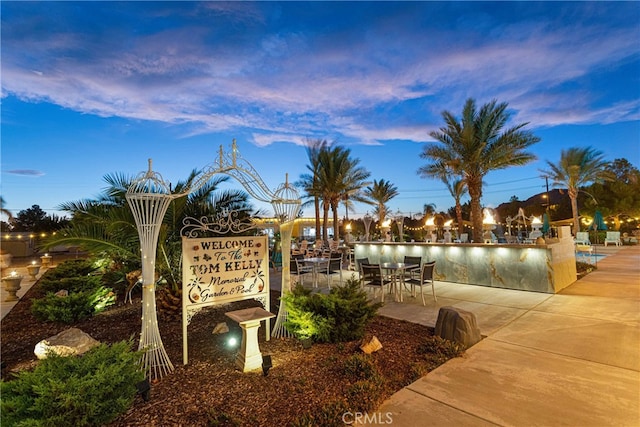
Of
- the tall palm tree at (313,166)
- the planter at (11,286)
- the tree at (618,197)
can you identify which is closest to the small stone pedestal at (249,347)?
the planter at (11,286)

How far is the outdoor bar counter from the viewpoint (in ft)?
21.9

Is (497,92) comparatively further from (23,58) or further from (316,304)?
(23,58)

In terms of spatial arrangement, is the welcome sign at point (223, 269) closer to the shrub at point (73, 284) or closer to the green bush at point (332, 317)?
the green bush at point (332, 317)

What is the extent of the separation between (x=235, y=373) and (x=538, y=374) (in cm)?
327

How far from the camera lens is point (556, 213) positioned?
32125mm

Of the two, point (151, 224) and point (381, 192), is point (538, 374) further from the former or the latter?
point (381, 192)

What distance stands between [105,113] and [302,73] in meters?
5.79

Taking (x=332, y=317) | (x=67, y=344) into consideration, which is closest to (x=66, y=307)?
(x=67, y=344)

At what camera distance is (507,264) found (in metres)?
7.20

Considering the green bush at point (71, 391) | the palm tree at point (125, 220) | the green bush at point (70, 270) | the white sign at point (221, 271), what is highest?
the palm tree at point (125, 220)

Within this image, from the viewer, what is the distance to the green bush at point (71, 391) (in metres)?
1.83

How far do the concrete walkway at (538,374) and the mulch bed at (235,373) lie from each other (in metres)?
0.37

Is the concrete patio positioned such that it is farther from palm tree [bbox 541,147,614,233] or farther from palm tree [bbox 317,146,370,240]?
palm tree [bbox 541,147,614,233]

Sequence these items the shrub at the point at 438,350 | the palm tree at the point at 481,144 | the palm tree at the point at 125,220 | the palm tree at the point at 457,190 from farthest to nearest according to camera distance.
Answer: the palm tree at the point at 457,190, the palm tree at the point at 481,144, the palm tree at the point at 125,220, the shrub at the point at 438,350
